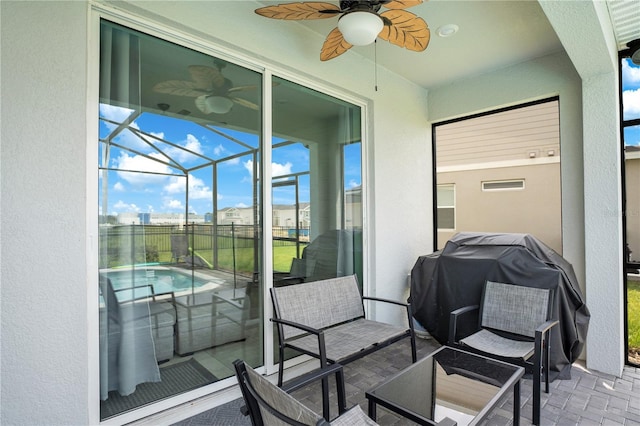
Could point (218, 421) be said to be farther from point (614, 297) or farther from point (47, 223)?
point (614, 297)

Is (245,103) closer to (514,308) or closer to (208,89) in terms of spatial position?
(208,89)

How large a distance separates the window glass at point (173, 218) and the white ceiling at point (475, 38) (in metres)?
1.03

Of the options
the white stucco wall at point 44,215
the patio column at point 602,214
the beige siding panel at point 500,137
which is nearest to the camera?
the white stucco wall at point 44,215

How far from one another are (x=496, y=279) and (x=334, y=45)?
2.51 meters

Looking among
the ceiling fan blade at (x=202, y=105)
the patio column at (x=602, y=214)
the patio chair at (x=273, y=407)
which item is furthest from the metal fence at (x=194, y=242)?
the patio column at (x=602, y=214)

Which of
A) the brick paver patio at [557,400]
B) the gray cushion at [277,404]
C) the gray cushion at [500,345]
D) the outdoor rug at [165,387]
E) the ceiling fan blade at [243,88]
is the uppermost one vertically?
the ceiling fan blade at [243,88]

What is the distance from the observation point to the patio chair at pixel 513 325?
2.46 meters

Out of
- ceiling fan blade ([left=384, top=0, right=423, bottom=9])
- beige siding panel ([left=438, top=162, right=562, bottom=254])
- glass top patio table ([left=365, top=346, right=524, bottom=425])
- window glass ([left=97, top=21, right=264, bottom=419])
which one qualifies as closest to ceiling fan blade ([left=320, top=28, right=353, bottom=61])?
ceiling fan blade ([left=384, top=0, right=423, bottom=9])

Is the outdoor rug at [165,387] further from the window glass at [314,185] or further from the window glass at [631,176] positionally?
the window glass at [631,176]

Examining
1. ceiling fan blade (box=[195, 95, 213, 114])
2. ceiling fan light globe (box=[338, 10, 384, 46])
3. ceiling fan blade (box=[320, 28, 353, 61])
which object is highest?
ceiling fan blade (box=[320, 28, 353, 61])

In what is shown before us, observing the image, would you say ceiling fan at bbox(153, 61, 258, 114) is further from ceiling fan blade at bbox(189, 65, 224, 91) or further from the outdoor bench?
the outdoor bench

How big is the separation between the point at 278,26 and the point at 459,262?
2.79 meters

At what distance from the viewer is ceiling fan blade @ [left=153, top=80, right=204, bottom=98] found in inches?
89.9

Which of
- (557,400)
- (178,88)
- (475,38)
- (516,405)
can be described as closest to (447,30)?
(475,38)
